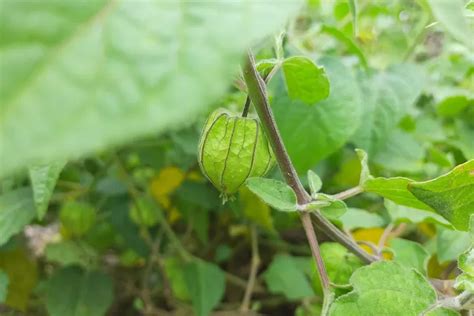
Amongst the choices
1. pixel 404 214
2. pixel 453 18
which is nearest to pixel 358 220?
pixel 404 214

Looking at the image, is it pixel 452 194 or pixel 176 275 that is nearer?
pixel 452 194

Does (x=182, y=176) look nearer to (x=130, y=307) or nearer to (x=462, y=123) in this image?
(x=130, y=307)

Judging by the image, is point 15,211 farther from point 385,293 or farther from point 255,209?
point 385,293

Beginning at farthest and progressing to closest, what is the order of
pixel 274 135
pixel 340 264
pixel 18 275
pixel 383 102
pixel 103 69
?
pixel 18 275, pixel 383 102, pixel 340 264, pixel 274 135, pixel 103 69

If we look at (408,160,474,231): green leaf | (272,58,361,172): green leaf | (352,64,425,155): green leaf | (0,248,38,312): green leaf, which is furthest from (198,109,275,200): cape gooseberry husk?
(0,248,38,312): green leaf

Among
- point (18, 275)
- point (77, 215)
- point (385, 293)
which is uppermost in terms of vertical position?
point (385, 293)

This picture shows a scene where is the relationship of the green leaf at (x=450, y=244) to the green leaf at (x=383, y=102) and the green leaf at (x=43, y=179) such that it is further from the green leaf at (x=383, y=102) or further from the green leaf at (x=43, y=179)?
the green leaf at (x=43, y=179)

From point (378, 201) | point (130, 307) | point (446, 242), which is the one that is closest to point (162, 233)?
point (130, 307)
